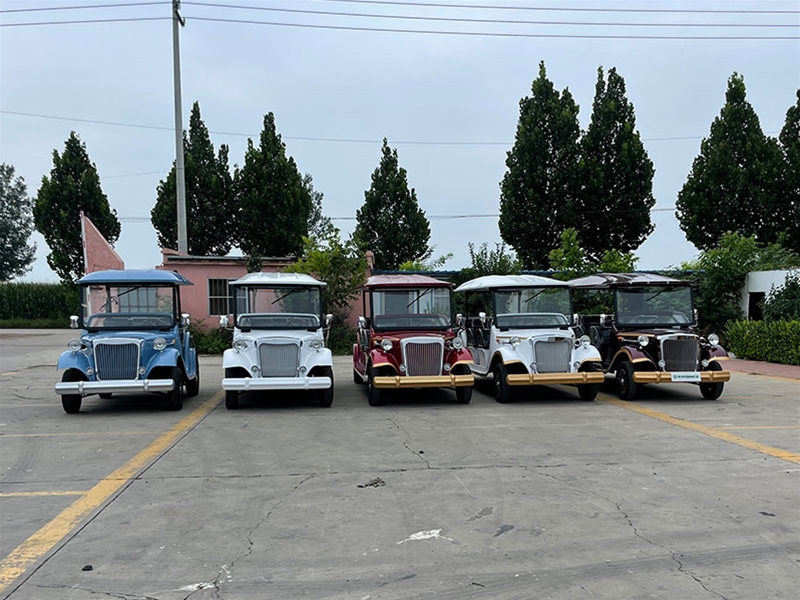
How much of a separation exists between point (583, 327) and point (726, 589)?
1019 cm

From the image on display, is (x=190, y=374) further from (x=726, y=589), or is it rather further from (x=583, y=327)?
(x=726, y=589)

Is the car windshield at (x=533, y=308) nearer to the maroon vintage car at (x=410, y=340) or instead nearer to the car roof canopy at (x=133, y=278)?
the maroon vintage car at (x=410, y=340)

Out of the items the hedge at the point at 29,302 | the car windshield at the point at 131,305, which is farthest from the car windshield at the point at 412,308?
the hedge at the point at 29,302

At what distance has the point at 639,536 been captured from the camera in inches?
187

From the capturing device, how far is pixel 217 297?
22578mm

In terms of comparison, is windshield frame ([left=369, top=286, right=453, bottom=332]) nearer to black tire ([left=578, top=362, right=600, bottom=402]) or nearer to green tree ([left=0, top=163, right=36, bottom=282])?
black tire ([left=578, top=362, right=600, bottom=402])

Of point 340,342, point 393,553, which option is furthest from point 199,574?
point 340,342

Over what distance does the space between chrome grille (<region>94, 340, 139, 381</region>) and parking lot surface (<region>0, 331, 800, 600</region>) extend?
694 millimetres

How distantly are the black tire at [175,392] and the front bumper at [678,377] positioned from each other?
799 cm

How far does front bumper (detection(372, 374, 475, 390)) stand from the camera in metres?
10.5

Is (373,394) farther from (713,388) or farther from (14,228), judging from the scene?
(14,228)

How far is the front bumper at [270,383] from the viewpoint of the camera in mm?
10047

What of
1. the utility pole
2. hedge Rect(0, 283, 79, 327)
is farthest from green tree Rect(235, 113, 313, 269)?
hedge Rect(0, 283, 79, 327)

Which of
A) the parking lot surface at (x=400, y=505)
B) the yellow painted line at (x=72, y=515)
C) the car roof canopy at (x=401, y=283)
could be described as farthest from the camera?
the car roof canopy at (x=401, y=283)
